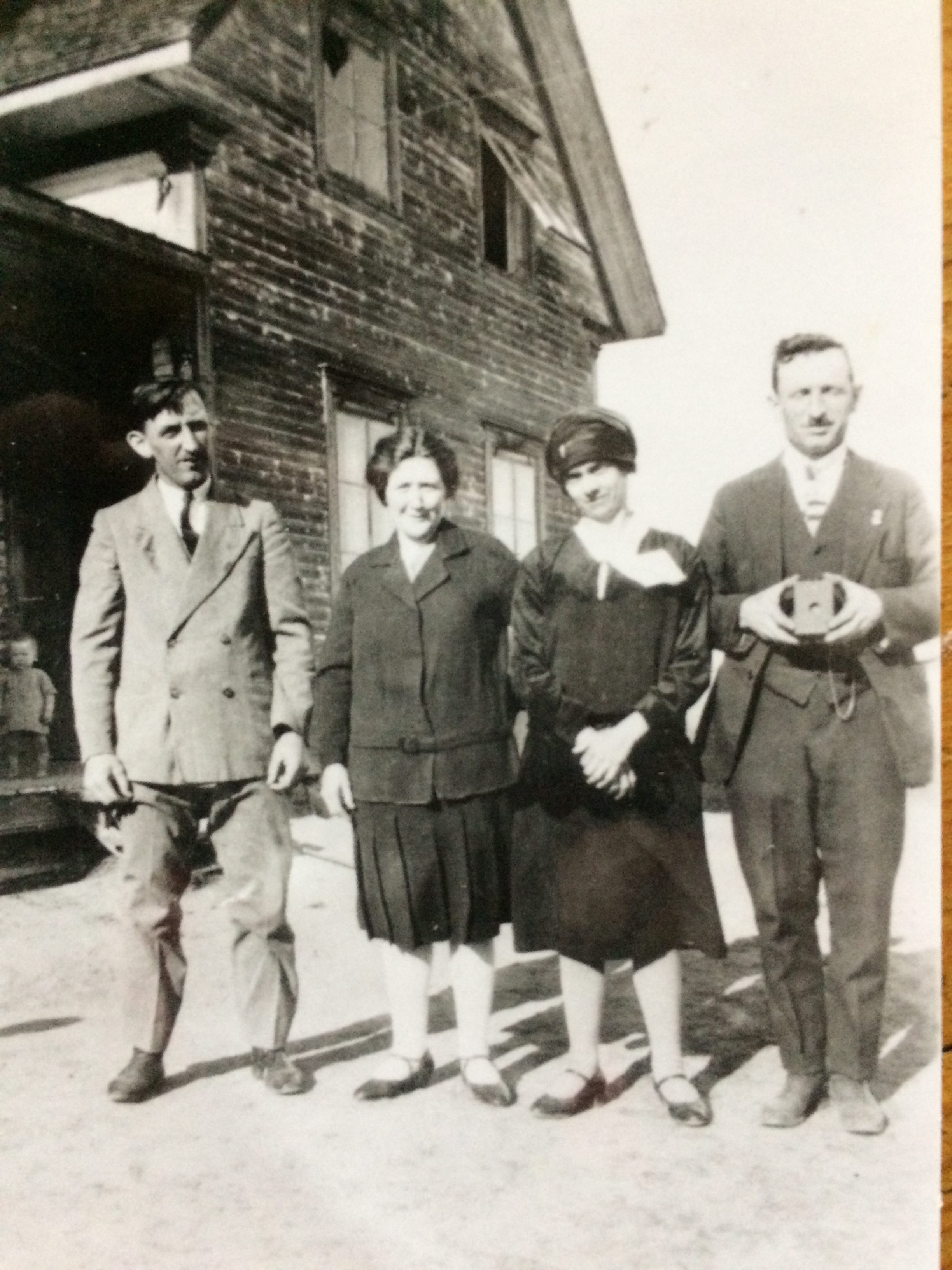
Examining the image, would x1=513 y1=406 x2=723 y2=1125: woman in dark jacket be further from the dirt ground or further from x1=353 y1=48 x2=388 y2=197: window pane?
x1=353 y1=48 x2=388 y2=197: window pane

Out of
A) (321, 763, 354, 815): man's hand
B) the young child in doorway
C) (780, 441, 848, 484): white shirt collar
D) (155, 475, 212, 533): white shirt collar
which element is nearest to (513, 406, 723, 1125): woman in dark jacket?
(780, 441, 848, 484): white shirt collar

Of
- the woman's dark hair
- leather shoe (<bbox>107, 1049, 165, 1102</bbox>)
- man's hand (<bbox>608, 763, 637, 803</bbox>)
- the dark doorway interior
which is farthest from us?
the dark doorway interior

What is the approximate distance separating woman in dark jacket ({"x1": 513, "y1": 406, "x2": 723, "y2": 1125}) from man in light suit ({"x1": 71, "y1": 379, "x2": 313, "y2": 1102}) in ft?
1.61

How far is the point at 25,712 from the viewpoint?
9.17ft

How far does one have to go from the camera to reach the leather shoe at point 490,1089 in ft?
7.05

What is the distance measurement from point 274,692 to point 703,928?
0.93 meters

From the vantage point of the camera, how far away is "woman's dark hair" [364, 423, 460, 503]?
6.99 ft

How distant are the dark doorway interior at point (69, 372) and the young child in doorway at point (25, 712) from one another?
5cm

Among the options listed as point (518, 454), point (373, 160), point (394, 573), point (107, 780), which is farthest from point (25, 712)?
point (373, 160)

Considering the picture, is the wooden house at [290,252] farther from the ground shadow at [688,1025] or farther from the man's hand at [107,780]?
the ground shadow at [688,1025]

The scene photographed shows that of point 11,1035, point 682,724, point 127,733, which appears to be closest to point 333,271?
point 127,733

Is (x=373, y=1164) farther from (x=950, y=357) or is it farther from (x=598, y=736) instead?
(x=950, y=357)

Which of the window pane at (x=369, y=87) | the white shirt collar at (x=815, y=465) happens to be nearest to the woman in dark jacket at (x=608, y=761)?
the white shirt collar at (x=815, y=465)

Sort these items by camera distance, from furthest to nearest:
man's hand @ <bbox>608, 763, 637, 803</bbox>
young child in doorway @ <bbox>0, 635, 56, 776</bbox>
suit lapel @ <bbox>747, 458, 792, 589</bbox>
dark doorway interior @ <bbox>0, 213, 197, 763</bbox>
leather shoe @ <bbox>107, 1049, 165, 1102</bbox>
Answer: young child in doorway @ <bbox>0, 635, 56, 776</bbox> < dark doorway interior @ <bbox>0, 213, 197, 763</bbox> < leather shoe @ <bbox>107, 1049, 165, 1102</bbox> < man's hand @ <bbox>608, 763, 637, 803</bbox> < suit lapel @ <bbox>747, 458, 792, 589</bbox>
